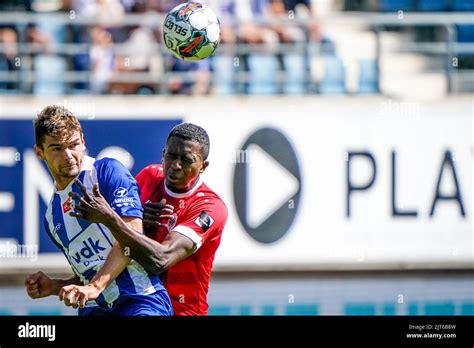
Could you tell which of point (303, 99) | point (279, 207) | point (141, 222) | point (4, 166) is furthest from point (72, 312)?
point (141, 222)

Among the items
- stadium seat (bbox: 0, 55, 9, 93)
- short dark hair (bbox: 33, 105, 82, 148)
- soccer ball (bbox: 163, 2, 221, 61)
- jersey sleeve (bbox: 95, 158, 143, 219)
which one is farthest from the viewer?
stadium seat (bbox: 0, 55, 9, 93)

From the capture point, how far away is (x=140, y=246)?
470 centimetres

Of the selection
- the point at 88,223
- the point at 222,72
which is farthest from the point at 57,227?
the point at 222,72

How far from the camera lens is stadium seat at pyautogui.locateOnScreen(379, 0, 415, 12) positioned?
29.3 ft

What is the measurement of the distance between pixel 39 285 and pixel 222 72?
3.82 m

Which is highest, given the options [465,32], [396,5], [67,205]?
[396,5]

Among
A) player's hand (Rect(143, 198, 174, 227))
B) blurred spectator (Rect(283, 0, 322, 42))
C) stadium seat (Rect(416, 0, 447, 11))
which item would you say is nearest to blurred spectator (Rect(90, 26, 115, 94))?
blurred spectator (Rect(283, 0, 322, 42))

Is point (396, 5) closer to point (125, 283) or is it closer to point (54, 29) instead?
point (54, 29)

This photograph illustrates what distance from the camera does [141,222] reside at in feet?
15.8

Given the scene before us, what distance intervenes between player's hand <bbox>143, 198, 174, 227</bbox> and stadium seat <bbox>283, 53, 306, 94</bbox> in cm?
350

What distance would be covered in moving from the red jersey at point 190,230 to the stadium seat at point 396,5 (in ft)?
13.7

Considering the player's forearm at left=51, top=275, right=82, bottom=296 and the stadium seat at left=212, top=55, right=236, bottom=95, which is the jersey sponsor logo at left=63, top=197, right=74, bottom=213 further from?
the stadium seat at left=212, top=55, right=236, bottom=95

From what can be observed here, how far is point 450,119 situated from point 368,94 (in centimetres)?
68
